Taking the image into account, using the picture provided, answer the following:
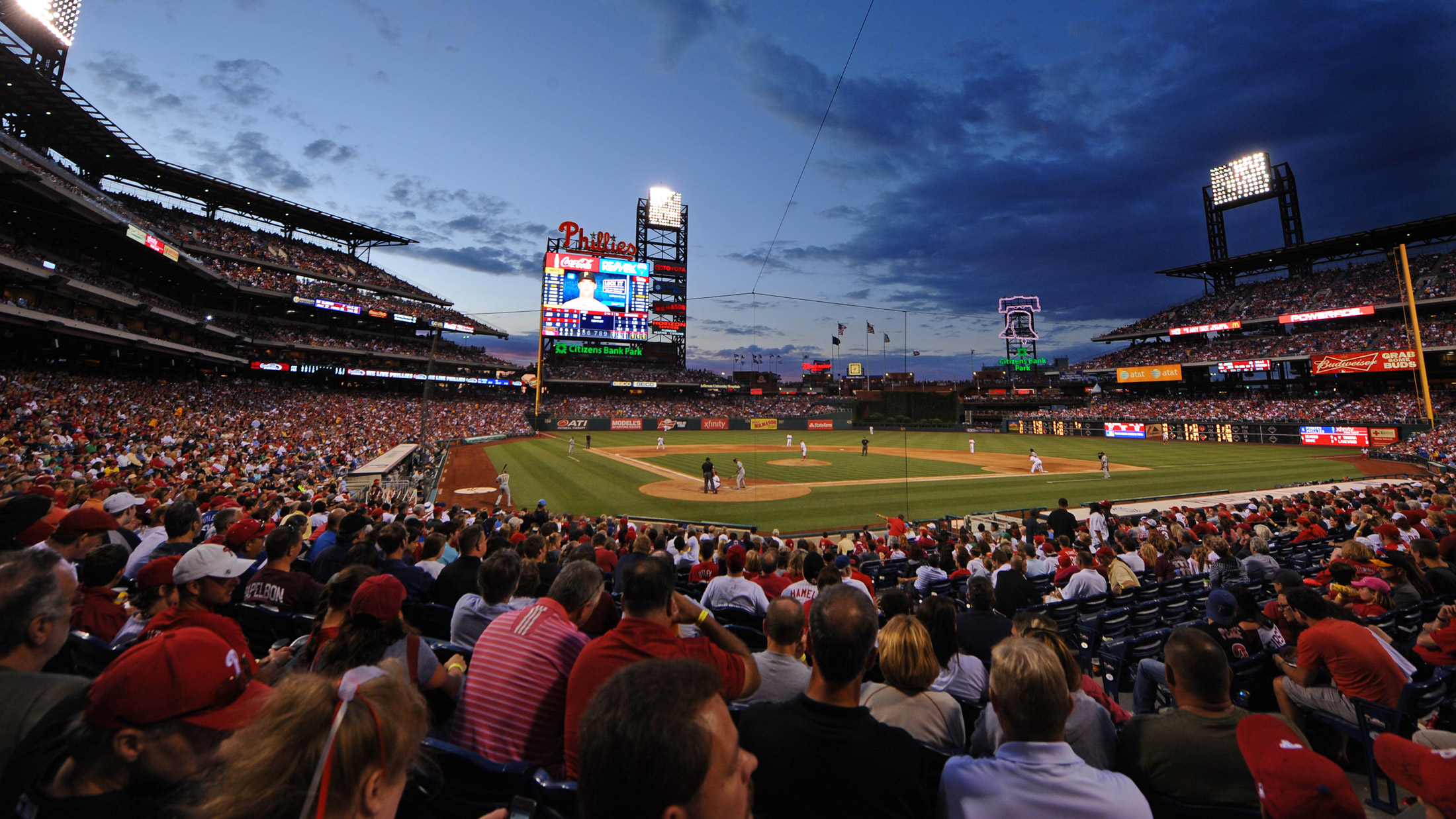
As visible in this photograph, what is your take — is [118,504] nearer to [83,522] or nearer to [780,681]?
[83,522]

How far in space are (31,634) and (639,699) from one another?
11.3 ft

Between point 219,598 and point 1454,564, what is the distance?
15.1 metres

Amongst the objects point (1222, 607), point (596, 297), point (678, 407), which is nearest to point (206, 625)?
point (1222, 607)

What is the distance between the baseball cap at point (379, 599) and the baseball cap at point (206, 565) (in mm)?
1224

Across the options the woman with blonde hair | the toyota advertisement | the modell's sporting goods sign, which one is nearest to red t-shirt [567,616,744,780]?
the woman with blonde hair

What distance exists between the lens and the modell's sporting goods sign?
1793 inches

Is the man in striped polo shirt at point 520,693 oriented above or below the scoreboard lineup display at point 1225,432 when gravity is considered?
below

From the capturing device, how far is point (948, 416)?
210 feet

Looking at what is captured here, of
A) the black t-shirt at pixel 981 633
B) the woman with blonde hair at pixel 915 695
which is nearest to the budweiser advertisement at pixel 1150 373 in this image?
the black t-shirt at pixel 981 633

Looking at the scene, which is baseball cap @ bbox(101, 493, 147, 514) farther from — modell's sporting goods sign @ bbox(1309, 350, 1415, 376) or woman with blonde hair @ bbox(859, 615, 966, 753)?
modell's sporting goods sign @ bbox(1309, 350, 1415, 376)

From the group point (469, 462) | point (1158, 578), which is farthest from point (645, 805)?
point (469, 462)

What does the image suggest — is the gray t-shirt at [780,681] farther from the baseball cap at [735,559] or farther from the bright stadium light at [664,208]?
the bright stadium light at [664,208]

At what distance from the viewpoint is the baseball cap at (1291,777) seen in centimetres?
231

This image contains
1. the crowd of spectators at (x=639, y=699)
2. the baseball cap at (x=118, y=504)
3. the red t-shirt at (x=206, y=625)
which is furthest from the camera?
the baseball cap at (x=118, y=504)
